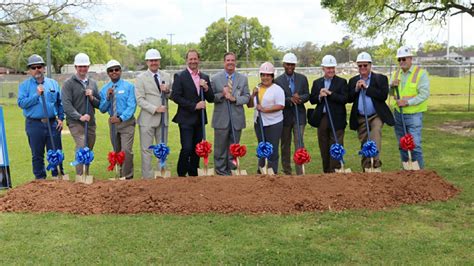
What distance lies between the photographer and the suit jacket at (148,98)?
7770mm

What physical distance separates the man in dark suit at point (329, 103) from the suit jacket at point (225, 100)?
1109 mm

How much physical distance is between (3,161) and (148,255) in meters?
4.43

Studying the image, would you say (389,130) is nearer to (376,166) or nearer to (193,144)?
(376,166)

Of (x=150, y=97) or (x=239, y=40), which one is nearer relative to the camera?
(x=150, y=97)

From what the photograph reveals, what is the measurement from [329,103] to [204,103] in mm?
1962

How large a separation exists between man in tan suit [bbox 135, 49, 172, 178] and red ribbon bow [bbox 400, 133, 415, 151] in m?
3.60

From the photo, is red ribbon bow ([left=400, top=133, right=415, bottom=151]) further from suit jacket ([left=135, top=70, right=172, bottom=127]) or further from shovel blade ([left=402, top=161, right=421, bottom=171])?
suit jacket ([left=135, top=70, right=172, bottom=127])

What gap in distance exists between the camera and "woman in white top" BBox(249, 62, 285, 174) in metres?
7.82

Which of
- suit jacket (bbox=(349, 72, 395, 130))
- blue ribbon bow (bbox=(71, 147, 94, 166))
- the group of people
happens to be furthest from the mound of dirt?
suit jacket (bbox=(349, 72, 395, 130))

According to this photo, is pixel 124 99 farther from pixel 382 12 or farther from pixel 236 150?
pixel 382 12

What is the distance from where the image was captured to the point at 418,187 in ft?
23.3

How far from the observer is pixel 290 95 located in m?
8.19

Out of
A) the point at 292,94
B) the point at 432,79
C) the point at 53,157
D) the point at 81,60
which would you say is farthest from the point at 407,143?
the point at 432,79

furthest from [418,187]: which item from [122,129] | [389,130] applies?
[389,130]
